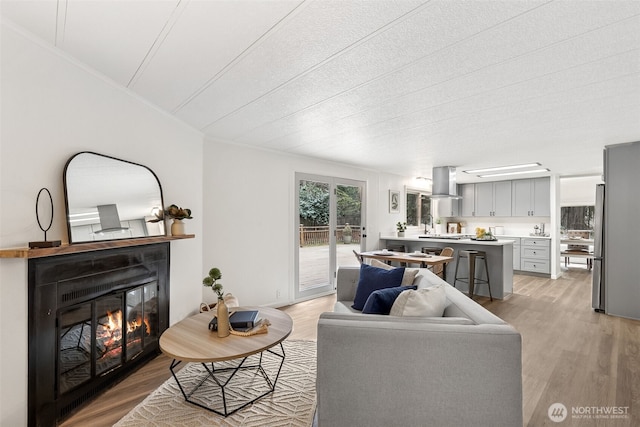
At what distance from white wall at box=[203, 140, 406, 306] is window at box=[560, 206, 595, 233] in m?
6.78

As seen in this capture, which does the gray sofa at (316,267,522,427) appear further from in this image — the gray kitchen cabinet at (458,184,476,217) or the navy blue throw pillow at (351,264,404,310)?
the gray kitchen cabinet at (458,184,476,217)

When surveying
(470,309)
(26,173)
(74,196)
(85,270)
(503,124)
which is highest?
(503,124)

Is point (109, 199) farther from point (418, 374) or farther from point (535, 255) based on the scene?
point (535, 255)

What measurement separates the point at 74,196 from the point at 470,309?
103 inches

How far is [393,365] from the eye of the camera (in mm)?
1420

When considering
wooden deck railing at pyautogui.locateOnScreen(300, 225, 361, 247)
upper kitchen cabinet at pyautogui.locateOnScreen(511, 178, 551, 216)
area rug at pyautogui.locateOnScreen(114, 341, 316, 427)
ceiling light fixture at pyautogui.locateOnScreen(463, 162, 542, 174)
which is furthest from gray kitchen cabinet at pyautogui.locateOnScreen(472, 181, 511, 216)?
area rug at pyautogui.locateOnScreen(114, 341, 316, 427)

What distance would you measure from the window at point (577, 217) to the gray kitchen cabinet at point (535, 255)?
1.76 m

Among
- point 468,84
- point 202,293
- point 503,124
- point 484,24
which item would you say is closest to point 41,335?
point 202,293

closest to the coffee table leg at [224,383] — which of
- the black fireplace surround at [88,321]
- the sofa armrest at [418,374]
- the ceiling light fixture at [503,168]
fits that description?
the black fireplace surround at [88,321]

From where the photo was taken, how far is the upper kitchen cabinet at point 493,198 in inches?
290

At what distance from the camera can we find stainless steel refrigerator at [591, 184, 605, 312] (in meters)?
4.07

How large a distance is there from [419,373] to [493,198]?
293 inches

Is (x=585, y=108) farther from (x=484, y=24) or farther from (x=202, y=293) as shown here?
(x=202, y=293)

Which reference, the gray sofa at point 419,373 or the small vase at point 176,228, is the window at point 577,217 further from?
the small vase at point 176,228
